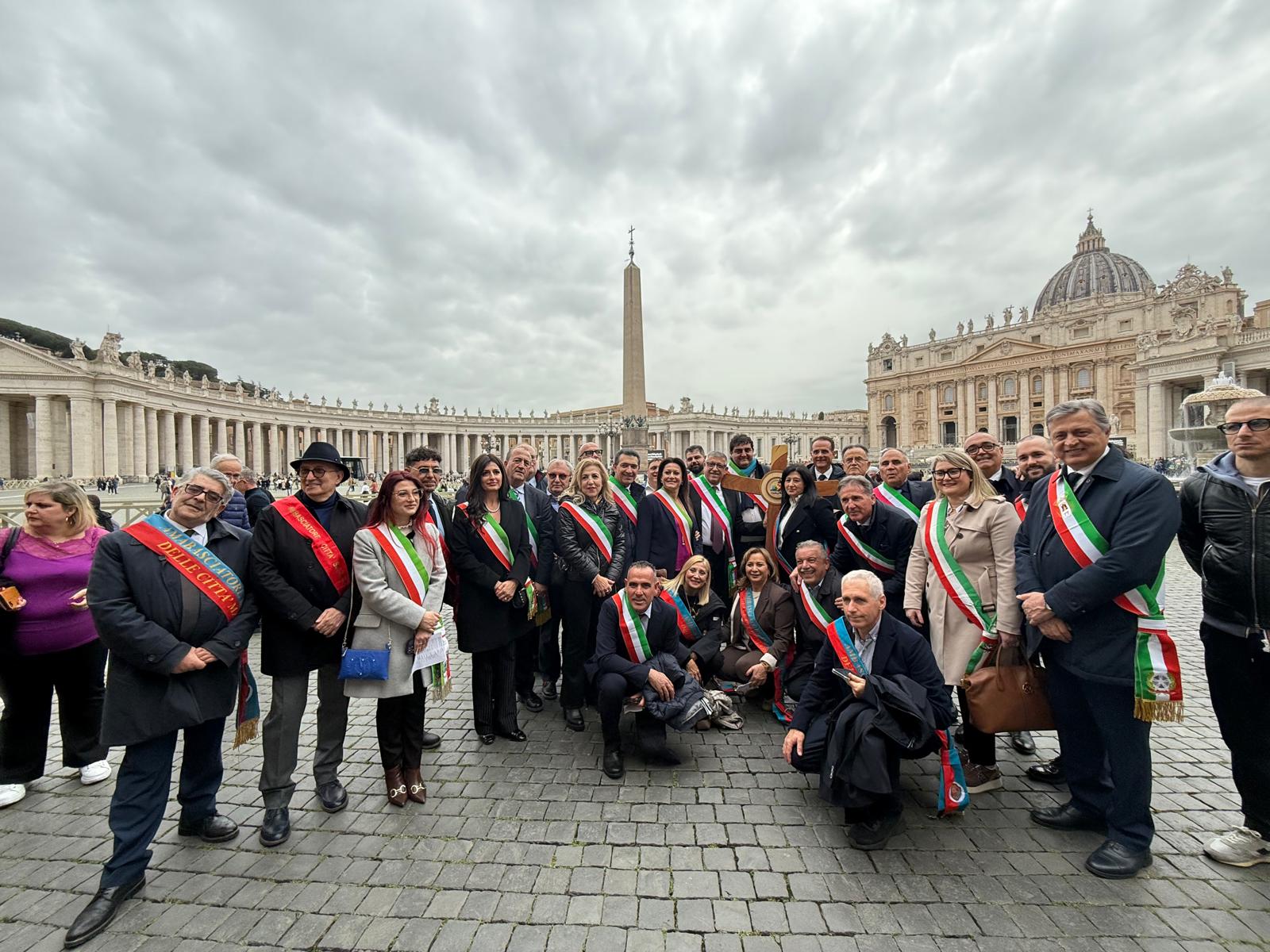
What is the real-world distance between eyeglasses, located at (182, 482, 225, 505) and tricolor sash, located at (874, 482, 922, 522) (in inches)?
197

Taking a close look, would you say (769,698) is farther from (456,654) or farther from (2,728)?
(2,728)

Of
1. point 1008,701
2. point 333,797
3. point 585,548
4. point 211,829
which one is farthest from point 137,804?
point 1008,701

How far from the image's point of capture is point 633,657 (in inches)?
174

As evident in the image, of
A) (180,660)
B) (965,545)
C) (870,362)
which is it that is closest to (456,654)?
(180,660)

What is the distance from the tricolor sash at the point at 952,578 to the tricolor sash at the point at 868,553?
2.14 ft

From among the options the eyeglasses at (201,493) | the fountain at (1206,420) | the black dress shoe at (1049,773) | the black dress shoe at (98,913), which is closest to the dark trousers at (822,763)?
the black dress shoe at (1049,773)

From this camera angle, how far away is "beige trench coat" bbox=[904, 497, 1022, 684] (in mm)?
3660

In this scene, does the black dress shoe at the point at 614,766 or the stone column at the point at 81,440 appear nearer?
the black dress shoe at the point at 614,766

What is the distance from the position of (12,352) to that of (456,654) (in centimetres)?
4733

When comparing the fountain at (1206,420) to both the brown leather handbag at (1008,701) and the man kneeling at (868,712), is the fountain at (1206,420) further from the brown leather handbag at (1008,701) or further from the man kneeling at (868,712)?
the man kneeling at (868,712)

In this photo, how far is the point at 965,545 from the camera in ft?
12.6

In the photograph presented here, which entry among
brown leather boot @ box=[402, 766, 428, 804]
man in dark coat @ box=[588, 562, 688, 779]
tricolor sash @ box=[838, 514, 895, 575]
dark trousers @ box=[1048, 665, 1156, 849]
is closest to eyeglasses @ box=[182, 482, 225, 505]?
brown leather boot @ box=[402, 766, 428, 804]

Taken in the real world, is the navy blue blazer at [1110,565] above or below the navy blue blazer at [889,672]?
above

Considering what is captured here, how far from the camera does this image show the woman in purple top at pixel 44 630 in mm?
3605
